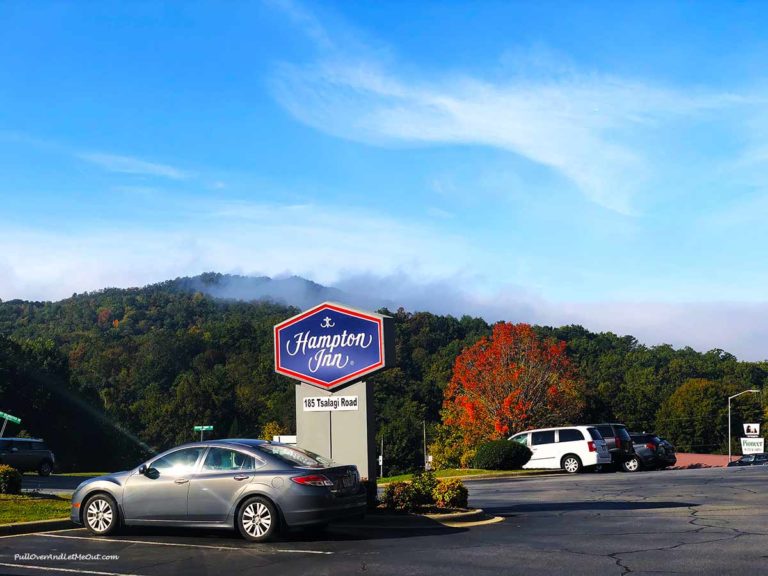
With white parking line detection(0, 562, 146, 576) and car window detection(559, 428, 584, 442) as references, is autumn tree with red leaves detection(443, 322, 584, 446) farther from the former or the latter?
white parking line detection(0, 562, 146, 576)

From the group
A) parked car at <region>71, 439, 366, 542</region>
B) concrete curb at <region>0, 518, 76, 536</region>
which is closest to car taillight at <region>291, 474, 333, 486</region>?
parked car at <region>71, 439, 366, 542</region>

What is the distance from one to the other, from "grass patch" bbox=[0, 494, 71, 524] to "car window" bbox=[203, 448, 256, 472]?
4059 mm

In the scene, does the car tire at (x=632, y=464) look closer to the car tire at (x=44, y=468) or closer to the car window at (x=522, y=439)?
the car window at (x=522, y=439)

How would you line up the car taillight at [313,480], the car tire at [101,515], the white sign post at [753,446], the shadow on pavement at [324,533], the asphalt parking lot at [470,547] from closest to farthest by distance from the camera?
the asphalt parking lot at [470,547] → the car taillight at [313,480] → the shadow on pavement at [324,533] → the car tire at [101,515] → the white sign post at [753,446]

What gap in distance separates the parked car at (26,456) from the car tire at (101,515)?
2548 cm

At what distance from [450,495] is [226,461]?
4645mm

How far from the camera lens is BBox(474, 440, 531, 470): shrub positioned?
111 feet

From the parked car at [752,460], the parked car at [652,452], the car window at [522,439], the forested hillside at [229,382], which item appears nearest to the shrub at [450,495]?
the car window at [522,439]

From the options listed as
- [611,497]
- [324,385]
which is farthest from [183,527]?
[611,497]

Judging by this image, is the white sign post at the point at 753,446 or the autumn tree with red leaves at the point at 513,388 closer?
the autumn tree with red leaves at the point at 513,388

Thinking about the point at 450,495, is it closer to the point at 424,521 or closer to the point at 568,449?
the point at 424,521

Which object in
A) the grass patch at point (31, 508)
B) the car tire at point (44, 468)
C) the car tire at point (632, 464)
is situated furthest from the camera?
the car tire at point (44, 468)

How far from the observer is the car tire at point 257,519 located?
12789 millimetres


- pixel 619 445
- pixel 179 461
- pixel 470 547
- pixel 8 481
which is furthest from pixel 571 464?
pixel 179 461
